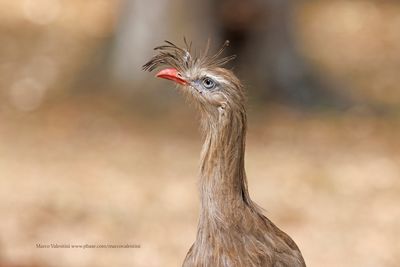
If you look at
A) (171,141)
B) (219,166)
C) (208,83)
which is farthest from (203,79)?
(171,141)

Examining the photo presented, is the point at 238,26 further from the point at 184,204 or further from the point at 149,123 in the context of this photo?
the point at 184,204

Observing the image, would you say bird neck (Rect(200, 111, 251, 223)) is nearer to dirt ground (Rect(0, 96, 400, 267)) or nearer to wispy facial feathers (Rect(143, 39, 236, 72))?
wispy facial feathers (Rect(143, 39, 236, 72))

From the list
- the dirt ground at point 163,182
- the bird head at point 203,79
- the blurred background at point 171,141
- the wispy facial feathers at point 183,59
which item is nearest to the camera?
the bird head at point 203,79

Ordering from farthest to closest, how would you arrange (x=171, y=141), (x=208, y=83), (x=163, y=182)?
(x=171, y=141), (x=163, y=182), (x=208, y=83)

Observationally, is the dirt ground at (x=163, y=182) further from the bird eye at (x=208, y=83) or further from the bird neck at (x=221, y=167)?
the bird eye at (x=208, y=83)

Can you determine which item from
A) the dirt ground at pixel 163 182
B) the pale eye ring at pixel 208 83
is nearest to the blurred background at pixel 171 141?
the dirt ground at pixel 163 182

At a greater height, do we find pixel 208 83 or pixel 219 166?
pixel 208 83

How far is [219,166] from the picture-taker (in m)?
3.03

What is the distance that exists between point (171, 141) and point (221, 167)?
568 centimetres

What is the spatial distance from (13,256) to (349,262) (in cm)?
221

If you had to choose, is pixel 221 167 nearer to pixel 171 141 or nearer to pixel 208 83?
pixel 208 83

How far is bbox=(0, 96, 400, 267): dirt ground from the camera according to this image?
6.52 metres

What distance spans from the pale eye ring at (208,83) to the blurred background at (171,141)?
280 centimetres

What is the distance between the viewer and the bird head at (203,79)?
2926 mm
